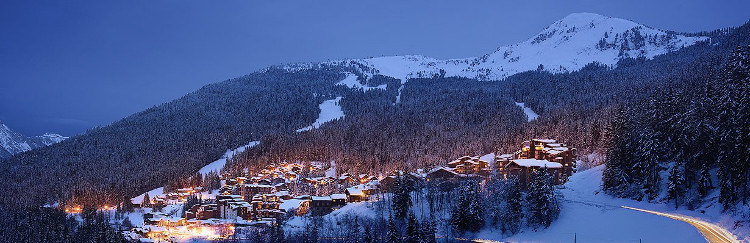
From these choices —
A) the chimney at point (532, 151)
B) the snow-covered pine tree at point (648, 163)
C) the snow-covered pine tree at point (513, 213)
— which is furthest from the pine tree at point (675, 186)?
the chimney at point (532, 151)

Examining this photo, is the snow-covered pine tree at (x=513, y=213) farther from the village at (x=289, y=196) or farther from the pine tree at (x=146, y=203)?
the pine tree at (x=146, y=203)

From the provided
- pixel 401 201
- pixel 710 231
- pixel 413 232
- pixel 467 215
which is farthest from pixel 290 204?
pixel 710 231

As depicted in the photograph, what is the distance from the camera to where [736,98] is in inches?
2055

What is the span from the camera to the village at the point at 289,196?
100m

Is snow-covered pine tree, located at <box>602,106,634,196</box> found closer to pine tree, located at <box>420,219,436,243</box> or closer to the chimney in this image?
pine tree, located at <box>420,219,436,243</box>

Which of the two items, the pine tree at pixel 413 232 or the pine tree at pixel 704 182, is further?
the pine tree at pixel 413 232

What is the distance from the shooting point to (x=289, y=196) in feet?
421

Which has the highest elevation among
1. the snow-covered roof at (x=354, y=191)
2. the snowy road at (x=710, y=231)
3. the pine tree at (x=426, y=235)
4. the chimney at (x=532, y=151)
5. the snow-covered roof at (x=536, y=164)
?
the chimney at (x=532, y=151)

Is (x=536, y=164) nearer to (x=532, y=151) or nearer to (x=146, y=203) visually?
(x=532, y=151)

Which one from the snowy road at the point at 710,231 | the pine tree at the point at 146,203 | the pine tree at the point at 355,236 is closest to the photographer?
the snowy road at the point at 710,231

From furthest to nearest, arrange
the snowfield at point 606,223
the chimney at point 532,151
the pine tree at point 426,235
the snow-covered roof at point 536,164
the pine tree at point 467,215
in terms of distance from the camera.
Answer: the chimney at point 532,151
the snow-covered roof at point 536,164
the pine tree at point 467,215
the pine tree at point 426,235
the snowfield at point 606,223

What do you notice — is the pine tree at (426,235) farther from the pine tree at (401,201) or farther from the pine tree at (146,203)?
the pine tree at (146,203)

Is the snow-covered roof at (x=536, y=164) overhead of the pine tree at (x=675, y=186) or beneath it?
overhead

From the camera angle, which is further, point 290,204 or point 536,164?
point 290,204
